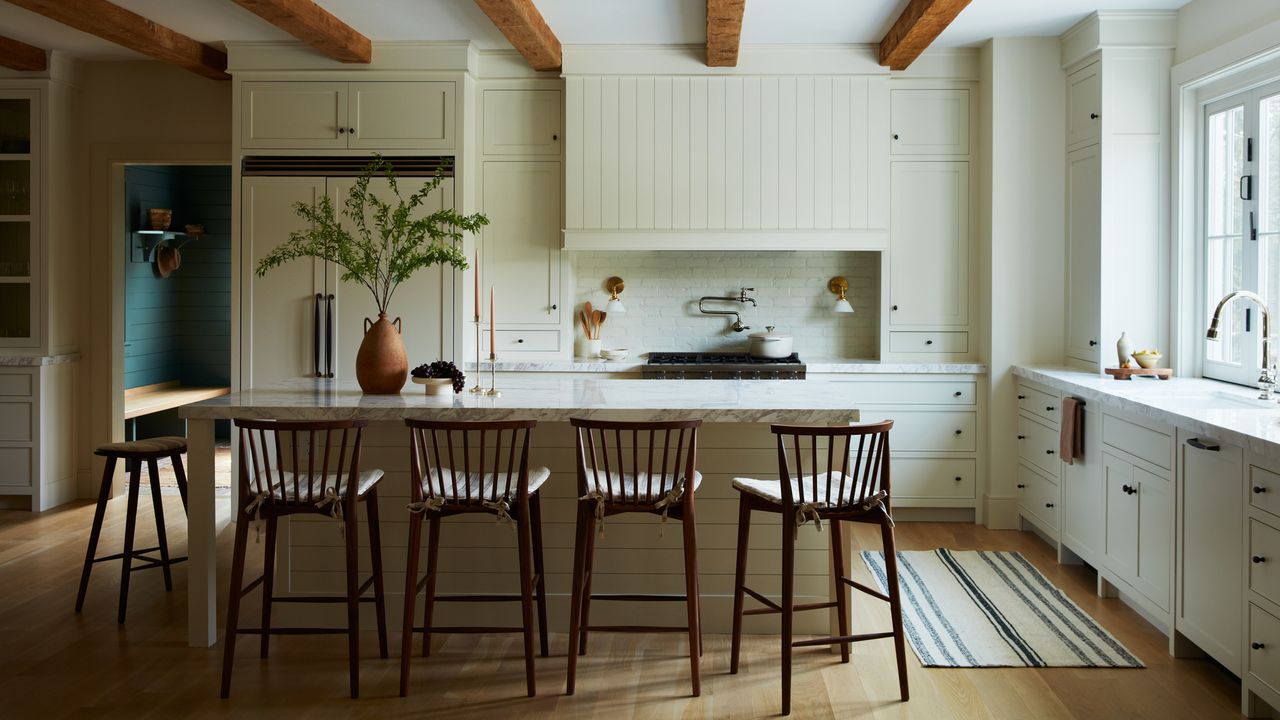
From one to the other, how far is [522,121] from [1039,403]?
335cm

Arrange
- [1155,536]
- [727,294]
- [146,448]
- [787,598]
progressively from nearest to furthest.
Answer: [787,598] → [1155,536] → [146,448] → [727,294]

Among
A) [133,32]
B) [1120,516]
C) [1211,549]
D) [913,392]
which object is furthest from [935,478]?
[133,32]

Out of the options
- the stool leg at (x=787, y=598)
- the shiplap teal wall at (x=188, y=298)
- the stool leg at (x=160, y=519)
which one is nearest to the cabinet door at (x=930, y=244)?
the stool leg at (x=787, y=598)

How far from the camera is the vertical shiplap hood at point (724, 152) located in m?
5.75

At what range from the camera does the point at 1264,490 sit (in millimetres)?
3002

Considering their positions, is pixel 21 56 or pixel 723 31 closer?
pixel 723 31

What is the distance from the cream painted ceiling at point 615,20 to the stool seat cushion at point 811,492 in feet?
8.48

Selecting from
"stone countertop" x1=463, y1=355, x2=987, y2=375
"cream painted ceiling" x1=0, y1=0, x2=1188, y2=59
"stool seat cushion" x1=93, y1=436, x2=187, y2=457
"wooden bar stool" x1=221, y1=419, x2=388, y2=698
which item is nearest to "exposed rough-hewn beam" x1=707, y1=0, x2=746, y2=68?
"cream painted ceiling" x1=0, y1=0, x2=1188, y2=59

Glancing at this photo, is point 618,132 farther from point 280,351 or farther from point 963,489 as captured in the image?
point 963,489

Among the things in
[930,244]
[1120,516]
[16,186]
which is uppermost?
[16,186]

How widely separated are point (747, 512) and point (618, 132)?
3.03m

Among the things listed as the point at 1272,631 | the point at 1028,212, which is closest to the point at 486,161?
the point at 1028,212

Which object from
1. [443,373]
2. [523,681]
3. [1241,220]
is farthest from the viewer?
[1241,220]

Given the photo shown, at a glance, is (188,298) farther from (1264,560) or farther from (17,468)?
(1264,560)
